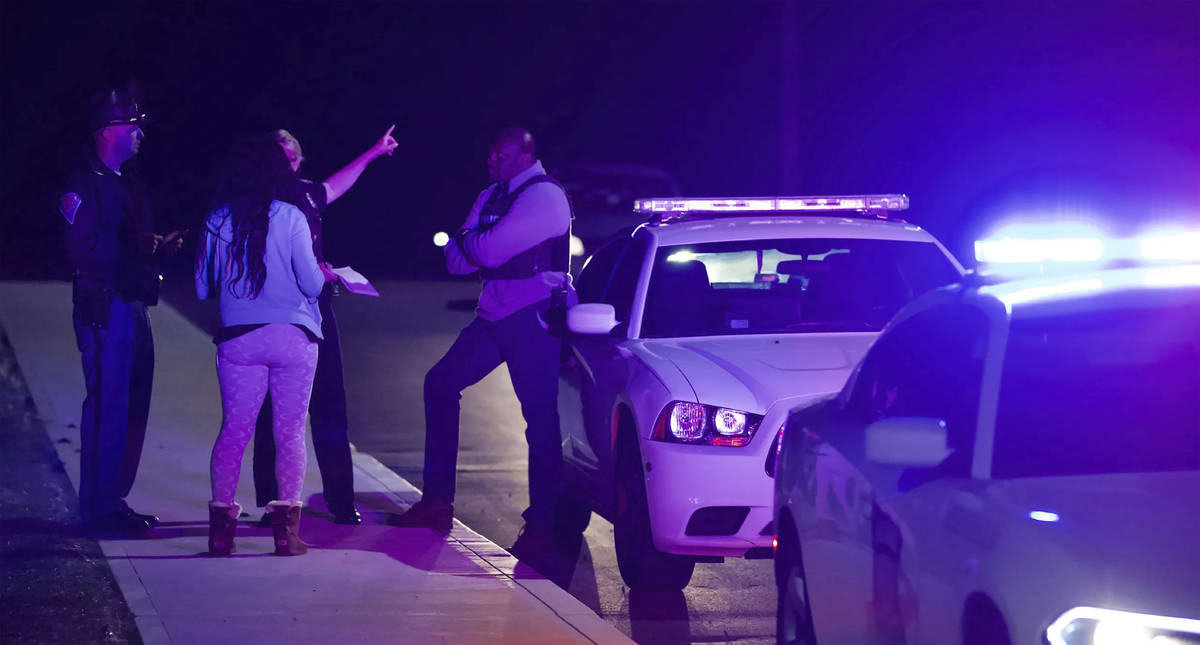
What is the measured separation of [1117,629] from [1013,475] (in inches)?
29.1

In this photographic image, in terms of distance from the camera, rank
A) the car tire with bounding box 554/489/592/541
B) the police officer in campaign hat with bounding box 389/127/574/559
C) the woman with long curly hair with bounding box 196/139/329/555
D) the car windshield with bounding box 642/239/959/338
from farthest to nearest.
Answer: the car tire with bounding box 554/489/592/541
the police officer in campaign hat with bounding box 389/127/574/559
the car windshield with bounding box 642/239/959/338
the woman with long curly hair with bounding box 196/139/329/555

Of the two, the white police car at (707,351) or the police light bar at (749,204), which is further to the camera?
the police light bar at (749,204)

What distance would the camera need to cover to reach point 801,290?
879 centimetres

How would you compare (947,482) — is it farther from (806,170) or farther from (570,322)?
(806,170)

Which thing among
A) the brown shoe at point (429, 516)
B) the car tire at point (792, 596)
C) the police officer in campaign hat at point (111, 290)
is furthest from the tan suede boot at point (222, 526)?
the car tire at point (792, 596)

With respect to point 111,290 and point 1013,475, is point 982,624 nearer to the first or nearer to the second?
point 1013,475

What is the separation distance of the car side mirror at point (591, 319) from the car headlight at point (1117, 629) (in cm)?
472

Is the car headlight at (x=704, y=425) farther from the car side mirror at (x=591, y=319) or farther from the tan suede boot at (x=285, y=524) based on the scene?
the tan suede boot at (x=285, y=524)

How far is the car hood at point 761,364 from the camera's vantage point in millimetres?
7379

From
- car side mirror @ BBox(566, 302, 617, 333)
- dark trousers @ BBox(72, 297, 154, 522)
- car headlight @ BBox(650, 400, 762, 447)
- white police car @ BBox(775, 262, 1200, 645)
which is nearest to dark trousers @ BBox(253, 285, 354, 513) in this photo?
dark trousers @ BBox(72, 297, 154, 522)

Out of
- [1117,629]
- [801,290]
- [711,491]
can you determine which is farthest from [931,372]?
[801,290]

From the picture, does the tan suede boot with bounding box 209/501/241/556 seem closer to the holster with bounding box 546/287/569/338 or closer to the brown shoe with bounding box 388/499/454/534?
the brown shoe with bounding box 388/499/454/534

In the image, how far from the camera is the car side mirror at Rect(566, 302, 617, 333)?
8211mm

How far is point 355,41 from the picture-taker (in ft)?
116
